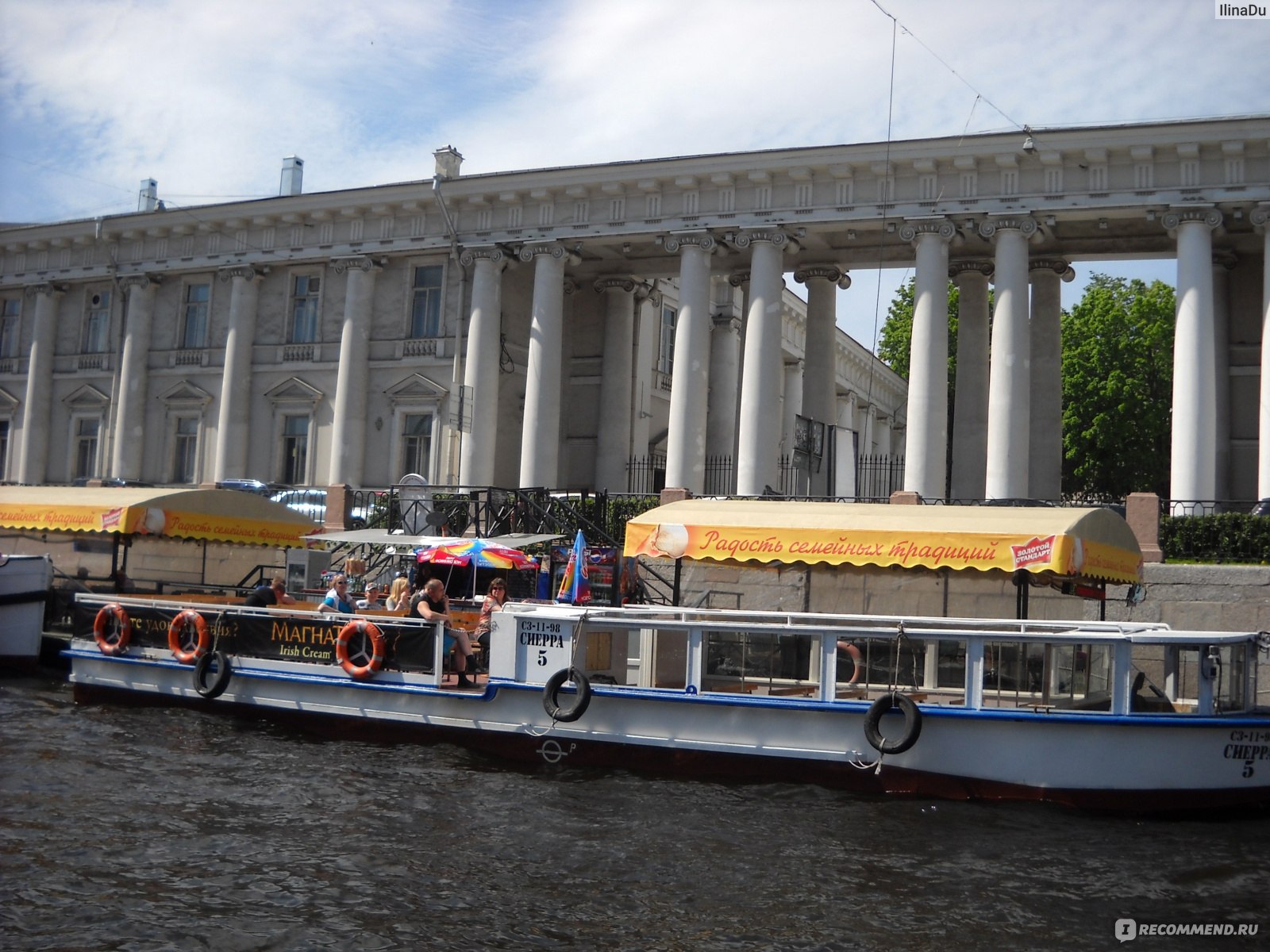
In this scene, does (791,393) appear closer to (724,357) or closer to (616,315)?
(724,357)

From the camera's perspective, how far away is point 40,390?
1769 inches

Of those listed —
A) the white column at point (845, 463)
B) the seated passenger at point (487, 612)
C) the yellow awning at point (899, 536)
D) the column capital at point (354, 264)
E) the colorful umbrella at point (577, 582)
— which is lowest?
the seated passenger at point (487, 612)

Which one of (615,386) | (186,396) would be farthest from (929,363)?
(186,396)

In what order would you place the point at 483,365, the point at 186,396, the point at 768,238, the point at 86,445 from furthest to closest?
the point at 86,445 → the point at 186,396 → the point at 483,365 → the point at 768,238

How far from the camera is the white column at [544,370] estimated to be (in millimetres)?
35312

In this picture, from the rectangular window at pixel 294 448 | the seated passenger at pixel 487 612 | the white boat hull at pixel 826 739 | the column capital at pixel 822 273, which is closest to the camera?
the white boat hull at pixel 826 739

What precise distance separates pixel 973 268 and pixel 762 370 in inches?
296

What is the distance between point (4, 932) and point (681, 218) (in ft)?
89.6

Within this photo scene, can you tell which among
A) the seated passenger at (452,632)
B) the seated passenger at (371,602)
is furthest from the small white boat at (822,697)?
the seated passenger at (371,602)

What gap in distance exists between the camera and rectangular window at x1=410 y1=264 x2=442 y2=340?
38781mm

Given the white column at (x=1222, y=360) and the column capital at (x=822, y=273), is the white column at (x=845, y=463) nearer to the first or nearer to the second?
the column capital at (x=822, y=273)

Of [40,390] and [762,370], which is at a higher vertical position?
[40,390]

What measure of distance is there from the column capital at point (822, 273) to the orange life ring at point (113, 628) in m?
21.9

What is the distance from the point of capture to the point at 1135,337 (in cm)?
5294
